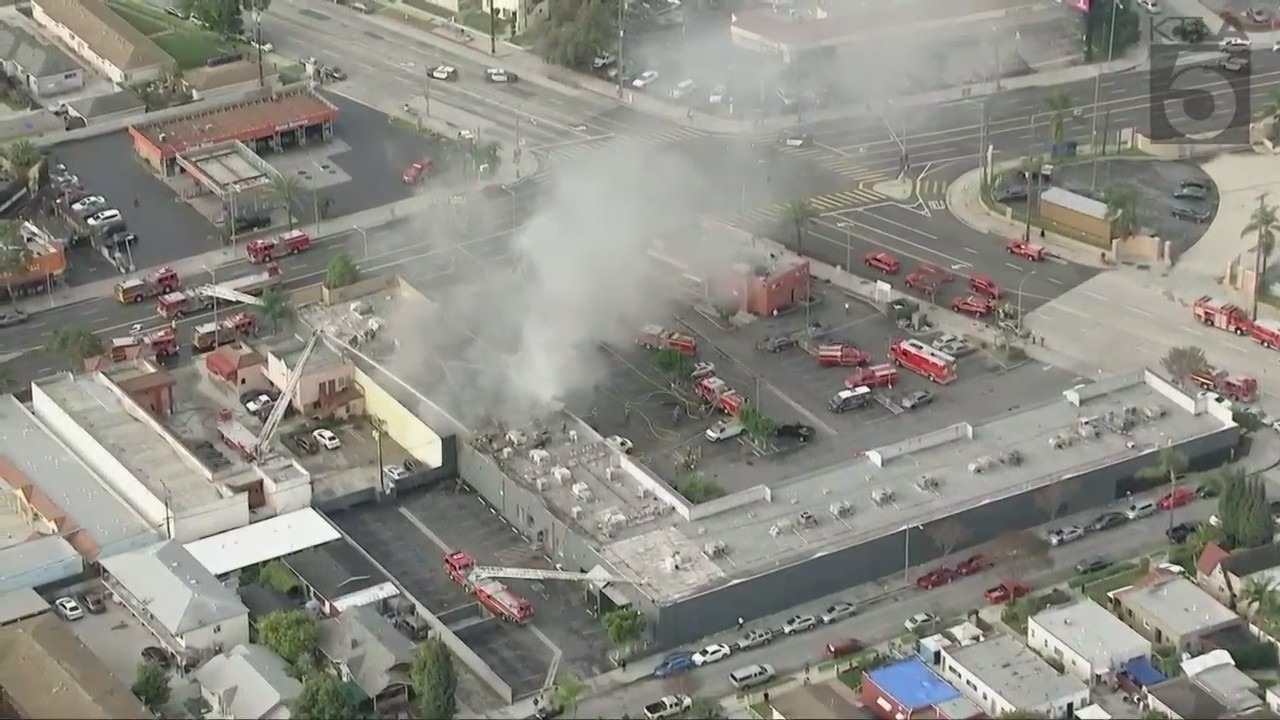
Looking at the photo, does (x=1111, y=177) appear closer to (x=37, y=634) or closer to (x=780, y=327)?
(x=780, y=327)

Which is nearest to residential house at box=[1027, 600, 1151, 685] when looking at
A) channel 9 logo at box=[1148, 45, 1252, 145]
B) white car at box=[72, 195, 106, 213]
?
channel 9 logo at box=[1148, 45, 1252, 145]

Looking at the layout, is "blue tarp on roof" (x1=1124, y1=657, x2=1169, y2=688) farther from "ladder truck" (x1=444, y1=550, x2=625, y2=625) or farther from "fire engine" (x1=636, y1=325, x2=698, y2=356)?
"fire engine" (x1=636, y1=325, x2=698, y2=356)

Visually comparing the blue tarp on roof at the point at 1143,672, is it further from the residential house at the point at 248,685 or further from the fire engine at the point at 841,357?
the residential house at the point at 248,685

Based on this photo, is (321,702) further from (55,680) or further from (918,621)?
(918,621)

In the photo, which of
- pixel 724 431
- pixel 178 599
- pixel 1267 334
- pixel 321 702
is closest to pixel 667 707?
pixel 321 702

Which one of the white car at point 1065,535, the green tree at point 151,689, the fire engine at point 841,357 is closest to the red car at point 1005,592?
the white car at point 1065,535

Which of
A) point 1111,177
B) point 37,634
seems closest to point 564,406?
point 37,634
